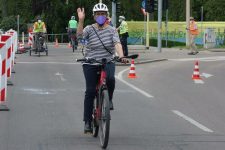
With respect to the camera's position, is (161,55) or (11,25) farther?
(11,25)

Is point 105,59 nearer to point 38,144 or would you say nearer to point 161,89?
point 38,144

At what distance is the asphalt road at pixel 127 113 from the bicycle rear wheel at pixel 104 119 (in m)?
0.20

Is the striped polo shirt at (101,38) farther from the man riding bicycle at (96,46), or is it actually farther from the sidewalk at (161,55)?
the sidewalk at (161,55)

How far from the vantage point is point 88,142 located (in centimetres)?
937

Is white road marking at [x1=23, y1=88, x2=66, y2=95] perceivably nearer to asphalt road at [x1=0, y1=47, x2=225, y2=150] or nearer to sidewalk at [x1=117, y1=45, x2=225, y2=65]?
asphalt road at [x1=0, y1=47, x2=225, y2=150]

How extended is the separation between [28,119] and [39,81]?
7390 mm

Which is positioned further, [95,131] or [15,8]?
[15,8]

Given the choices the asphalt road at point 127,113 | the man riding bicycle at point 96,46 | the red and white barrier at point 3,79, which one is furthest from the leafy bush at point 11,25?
the man riding bicycle at point 96,46

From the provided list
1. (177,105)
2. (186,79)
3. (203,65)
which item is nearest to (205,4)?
(203,65)

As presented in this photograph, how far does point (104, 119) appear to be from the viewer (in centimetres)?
888

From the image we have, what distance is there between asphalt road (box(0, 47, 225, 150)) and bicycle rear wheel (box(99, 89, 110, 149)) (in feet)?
0.66

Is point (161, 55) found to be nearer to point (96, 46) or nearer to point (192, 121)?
point (192, 121)

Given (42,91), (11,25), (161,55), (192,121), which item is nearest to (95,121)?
(192,121)

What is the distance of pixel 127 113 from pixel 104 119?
3.64 metres
